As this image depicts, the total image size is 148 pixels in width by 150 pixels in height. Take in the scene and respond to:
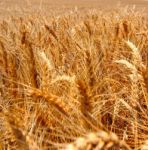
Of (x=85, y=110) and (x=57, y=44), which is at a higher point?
(x=57, y=44)

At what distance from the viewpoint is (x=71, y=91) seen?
4.68 ft

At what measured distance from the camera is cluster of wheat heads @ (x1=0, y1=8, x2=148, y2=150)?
0.98 m

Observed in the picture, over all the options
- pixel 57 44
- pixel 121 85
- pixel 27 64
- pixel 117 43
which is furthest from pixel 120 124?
pixel 57 44

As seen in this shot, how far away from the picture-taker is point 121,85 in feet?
6.46

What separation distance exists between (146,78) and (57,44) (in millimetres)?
1475

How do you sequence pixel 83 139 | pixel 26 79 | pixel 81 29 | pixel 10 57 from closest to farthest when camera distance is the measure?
1. pixel 83 139
2. pixel 26 79
3. pixel 10 57
4. pixel 81 29

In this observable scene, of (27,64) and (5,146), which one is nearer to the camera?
(5,146)

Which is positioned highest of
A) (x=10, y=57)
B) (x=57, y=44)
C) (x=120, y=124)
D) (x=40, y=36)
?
(x=40, y=36)

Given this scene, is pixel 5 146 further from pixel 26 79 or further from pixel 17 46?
pixel 17 46

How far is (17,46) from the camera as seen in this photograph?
2340mm

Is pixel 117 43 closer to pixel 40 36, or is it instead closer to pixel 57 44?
pixel 57 44

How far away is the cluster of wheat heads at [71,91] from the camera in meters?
0.98

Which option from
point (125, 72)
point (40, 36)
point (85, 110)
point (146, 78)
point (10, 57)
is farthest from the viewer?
point (40, 36)

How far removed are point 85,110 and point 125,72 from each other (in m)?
1.16
